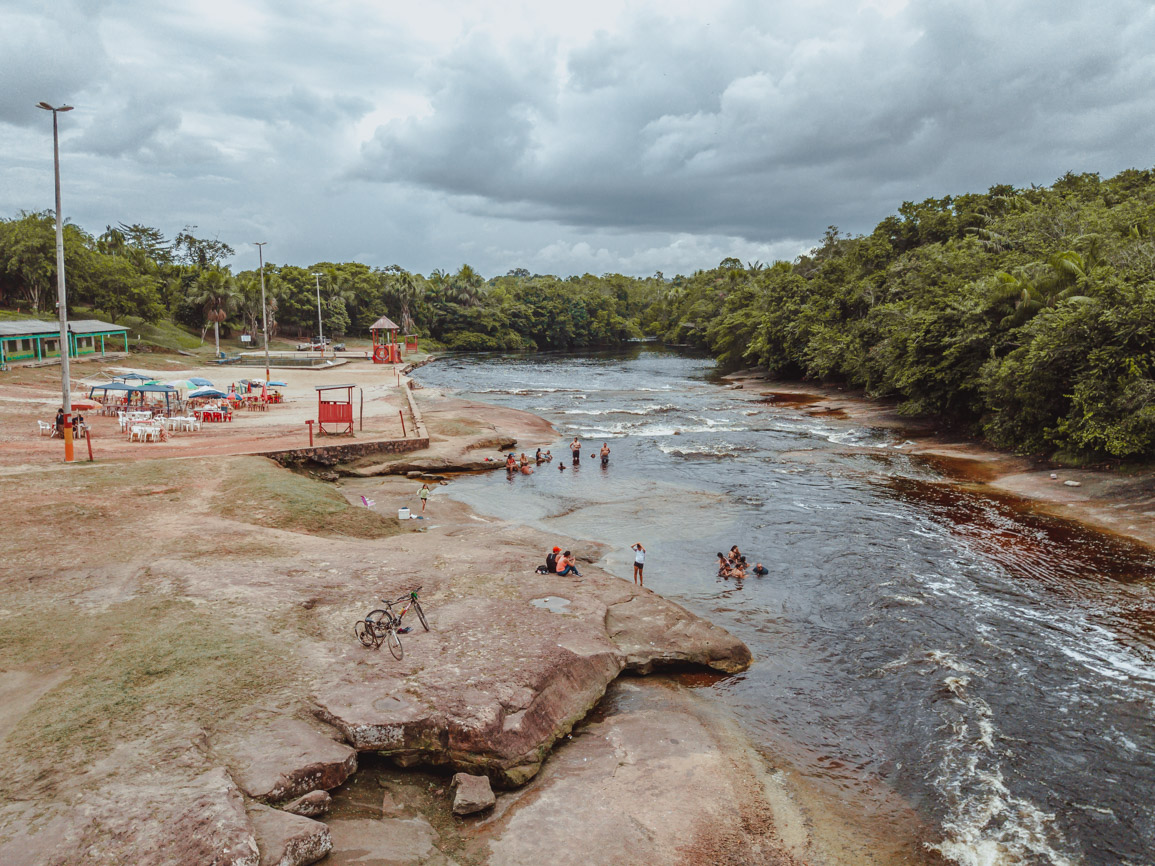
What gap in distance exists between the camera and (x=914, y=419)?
44188 millimetres

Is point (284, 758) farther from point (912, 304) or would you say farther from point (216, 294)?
point (216, 294)

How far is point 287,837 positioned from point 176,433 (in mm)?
28565

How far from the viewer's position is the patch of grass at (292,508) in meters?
19.1

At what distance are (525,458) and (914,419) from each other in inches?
1052

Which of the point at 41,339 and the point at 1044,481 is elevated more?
the point at 41,339

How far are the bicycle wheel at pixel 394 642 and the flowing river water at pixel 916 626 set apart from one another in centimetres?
582

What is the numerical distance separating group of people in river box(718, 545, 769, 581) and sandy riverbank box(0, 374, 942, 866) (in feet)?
12.2

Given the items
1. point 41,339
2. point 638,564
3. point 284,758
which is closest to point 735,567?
point 638,564

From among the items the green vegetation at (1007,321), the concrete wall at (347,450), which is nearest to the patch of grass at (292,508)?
the concrete wall at (347,450)

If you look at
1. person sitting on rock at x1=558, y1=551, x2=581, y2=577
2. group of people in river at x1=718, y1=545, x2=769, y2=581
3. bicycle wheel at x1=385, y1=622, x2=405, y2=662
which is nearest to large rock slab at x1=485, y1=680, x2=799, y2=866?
bicycle wheel at x1=385, y1=622, x2=405, y2=662

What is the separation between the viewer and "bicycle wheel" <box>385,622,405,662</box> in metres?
11.5

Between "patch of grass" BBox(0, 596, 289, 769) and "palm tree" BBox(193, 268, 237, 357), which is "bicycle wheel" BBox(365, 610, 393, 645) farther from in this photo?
"palm tree" BBox(193, 268, 237, 357)

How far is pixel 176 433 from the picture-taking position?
31.6 m

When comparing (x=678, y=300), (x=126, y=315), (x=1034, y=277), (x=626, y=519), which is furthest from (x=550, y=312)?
(x=626, y=519)
